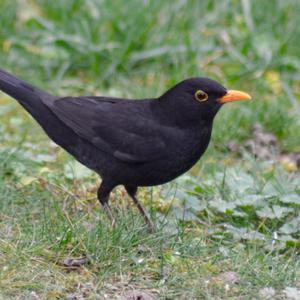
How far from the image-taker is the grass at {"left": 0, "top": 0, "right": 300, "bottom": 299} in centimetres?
512

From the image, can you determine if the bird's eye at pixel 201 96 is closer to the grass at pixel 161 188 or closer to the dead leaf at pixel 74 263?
the grass at pixel 161 188

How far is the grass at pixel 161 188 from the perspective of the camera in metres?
5.12

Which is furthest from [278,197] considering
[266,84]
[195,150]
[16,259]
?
[266,84]

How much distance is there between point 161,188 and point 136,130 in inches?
31.6

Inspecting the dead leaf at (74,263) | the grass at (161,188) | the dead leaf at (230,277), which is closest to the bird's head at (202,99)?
the grass at (161,188)

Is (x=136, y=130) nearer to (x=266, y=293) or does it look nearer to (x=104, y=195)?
(x=104, y=195)

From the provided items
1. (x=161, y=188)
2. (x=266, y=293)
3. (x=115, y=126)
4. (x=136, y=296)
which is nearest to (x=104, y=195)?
(x=115, y=126)

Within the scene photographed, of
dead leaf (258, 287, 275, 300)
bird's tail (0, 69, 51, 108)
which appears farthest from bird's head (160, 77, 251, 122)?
dead leaf (258, 287, 275, 300)

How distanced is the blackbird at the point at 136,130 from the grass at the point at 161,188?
291 mm

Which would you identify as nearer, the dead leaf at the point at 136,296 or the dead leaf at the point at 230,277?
the dead leaf at the point at 136,296

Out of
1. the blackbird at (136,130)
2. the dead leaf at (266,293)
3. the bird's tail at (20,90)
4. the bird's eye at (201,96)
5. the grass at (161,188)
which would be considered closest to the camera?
the dead leaf at (266,293)

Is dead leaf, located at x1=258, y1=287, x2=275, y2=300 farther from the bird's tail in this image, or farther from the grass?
the bird's tail

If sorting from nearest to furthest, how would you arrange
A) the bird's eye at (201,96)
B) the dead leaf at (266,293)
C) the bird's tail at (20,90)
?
the dead leaf at (266,293) → the bird's eye at (201,96) → the bird's tail at (20,90)

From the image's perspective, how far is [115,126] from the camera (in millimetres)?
6078
